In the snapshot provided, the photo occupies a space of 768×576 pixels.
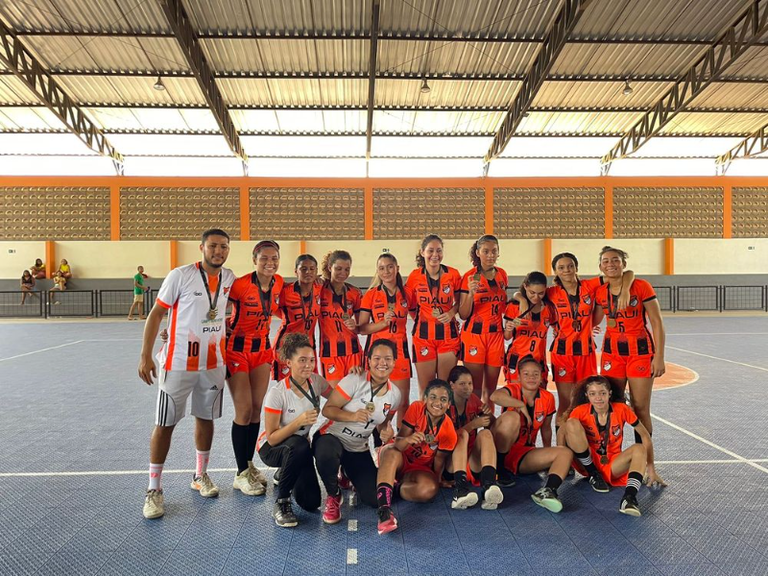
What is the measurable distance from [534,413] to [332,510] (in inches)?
69.9

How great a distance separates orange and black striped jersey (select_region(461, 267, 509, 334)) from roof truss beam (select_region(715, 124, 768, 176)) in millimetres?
21327

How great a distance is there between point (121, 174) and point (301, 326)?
2080cm

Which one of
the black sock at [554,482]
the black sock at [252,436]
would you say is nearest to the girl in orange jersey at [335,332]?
the black sock at [252,436]

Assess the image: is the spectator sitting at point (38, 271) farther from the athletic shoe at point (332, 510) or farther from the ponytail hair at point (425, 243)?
the athletic shoe at point (332, 510)

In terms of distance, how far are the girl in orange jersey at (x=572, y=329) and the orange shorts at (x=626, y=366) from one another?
0.33 feet

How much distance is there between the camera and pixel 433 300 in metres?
4.76

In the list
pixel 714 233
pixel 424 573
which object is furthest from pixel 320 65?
pixel 714 233

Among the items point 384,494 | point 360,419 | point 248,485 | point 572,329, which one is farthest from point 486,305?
point 248,485

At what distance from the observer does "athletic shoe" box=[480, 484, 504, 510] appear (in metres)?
3.47

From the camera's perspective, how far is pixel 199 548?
302cm

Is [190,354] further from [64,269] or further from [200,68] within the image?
[64,269]

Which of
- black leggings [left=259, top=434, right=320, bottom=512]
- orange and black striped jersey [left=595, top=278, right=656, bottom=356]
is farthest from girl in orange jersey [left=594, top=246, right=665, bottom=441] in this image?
black leggings [left=259, top=434, right=320, bottom=512]

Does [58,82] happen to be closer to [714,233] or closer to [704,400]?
[704,400]

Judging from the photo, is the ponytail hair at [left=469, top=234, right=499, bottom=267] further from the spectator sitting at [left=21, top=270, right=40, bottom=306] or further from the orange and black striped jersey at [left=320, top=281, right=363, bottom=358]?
the spectator sitting at [left=21, top=270, right=40, bottom=306]
